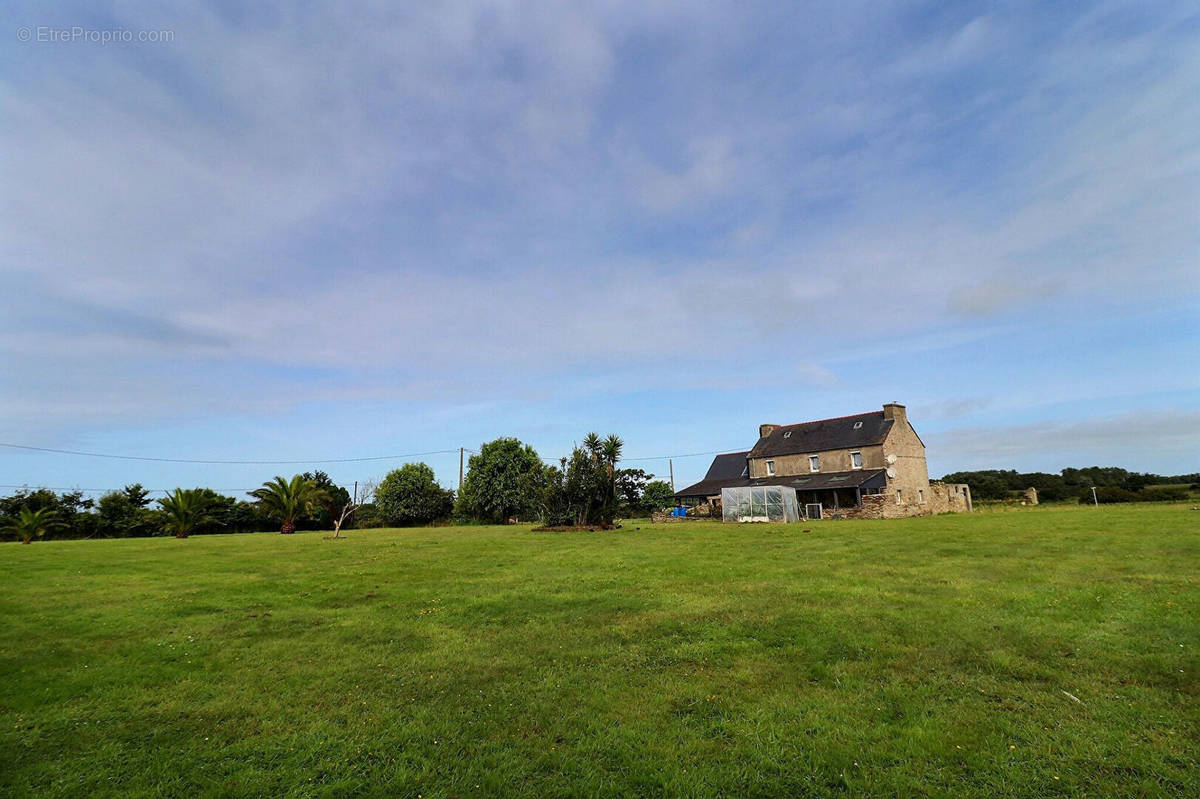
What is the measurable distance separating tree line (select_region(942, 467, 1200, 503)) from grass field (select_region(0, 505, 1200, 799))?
66.8 meters

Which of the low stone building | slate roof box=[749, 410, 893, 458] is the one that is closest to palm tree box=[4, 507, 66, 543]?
the low stone building

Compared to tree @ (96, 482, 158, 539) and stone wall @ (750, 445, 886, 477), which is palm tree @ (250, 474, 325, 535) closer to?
tree @ (96, 482, 158, 539)

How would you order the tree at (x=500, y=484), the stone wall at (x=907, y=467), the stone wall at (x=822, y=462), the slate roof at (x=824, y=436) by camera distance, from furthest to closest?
the tree at (x=500, y=484) → the slate roof at (x=824, y=436) → the stone wall at (x=822, y=462) → the stone wall at (x=907, y=467)

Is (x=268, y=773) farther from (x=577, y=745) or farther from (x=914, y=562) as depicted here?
(x=914, y=562)

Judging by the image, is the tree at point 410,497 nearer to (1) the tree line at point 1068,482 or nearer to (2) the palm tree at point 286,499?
(2) the palm tree at point 286,499

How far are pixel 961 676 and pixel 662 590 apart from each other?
6728 mm

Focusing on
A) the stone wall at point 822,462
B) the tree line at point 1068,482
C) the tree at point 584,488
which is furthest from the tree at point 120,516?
the tree line at point 1068,482

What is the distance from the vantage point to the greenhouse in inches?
1676

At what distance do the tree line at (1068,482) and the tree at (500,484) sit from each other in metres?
53.6

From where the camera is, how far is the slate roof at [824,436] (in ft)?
169

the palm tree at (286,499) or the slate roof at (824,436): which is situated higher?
the slate roof at (824,436)

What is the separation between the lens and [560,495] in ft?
129

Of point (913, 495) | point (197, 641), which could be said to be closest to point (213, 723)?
point (197, 641)

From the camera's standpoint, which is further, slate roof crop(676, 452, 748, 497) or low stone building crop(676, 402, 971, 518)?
slate roof crop(676, 452, 748, 497)
